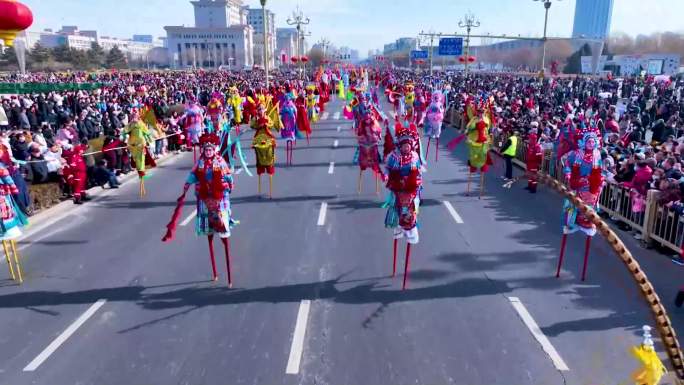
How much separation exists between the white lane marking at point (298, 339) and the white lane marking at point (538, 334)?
304 centimetres

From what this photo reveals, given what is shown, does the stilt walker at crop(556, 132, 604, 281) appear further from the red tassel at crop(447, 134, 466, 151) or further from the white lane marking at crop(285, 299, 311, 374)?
the white lane marking at crop(285, 299, 311, 374)

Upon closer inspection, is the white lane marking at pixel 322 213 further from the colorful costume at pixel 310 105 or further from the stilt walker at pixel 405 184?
the colorful costume at pixel 310 105

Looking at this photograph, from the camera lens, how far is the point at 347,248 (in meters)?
9.31

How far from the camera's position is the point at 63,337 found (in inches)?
248

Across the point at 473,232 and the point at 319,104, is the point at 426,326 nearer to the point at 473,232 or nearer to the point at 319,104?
the point at 473,232

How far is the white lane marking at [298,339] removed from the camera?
5703 millimetres

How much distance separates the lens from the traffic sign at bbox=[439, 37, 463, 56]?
45844 mm

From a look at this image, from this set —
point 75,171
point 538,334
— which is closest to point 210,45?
point 75,171

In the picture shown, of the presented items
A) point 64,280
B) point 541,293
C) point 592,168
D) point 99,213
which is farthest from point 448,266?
point 99,213

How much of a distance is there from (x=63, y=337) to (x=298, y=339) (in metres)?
3.09

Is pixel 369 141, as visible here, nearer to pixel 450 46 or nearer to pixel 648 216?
pixel 648 216

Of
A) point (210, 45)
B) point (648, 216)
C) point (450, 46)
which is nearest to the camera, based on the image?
point (648, 216)

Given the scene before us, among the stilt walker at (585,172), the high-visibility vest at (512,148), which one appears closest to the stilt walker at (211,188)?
the stilt walker at (585,172)

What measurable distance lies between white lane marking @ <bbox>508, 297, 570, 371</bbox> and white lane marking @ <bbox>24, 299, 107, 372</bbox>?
614 cm
